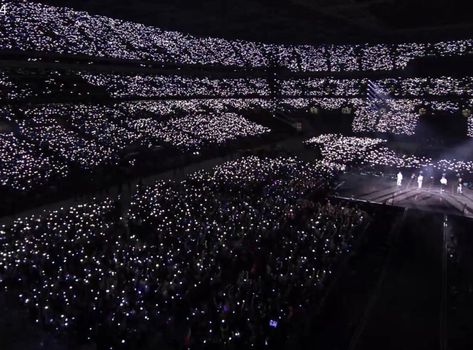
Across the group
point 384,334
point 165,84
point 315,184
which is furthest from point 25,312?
point 165,84

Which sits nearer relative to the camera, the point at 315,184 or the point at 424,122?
the point at 315,184

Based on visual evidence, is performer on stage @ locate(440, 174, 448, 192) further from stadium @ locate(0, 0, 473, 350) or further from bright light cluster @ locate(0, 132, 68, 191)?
bright light cluster @ locate(0, 132, 68, 191)

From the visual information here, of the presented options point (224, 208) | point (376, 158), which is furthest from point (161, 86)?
point (224, 208)

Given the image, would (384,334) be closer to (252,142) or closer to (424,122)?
(252,142)

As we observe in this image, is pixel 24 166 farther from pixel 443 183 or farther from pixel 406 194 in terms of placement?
pixel 443 183

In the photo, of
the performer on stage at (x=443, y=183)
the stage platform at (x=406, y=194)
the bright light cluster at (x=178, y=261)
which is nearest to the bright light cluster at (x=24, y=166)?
the bright light cluster at (x=178, y=261)

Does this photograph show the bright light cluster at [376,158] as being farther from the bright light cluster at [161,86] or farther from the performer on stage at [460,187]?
the bright light cluster at [161,86]

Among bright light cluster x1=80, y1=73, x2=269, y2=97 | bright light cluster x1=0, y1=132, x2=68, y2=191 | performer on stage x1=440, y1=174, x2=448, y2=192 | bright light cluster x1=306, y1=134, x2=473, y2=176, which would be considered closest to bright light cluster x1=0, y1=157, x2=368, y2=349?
bright light cluster x1=0, y1=132, x2=68, y2=191
